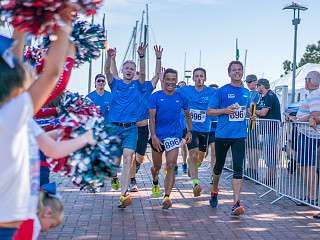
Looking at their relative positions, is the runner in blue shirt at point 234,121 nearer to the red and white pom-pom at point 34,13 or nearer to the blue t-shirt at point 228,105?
the blue t-shirt at point 228,105

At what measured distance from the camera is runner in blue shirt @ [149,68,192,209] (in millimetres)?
8367

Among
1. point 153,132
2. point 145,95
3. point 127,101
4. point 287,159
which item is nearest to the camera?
point 153,132

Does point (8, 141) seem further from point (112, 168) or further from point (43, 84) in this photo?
point (112, 168)

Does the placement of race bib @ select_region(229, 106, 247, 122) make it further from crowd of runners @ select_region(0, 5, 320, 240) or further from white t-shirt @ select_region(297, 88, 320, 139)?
white t-shirt @ select_region(297, 88, 320, 139)

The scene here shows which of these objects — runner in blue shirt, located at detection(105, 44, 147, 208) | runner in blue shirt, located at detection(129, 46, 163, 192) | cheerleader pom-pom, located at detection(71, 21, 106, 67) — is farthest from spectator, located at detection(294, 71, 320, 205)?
cheerleader pom-pom, located at detection(71, 21, 106, 67)

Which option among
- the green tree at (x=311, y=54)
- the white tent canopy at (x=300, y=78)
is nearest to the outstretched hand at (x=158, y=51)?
the white tent canopy at (x=300, y=78)

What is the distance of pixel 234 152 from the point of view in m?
8.05

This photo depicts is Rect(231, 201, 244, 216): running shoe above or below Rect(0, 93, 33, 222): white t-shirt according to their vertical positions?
below

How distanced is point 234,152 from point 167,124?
3.49 ft

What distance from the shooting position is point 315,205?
328 inches

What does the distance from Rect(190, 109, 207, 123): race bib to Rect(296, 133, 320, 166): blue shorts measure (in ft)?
7.19

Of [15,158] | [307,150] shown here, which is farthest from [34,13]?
[307,150]

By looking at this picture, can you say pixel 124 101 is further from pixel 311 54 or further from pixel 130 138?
pixel 311 54

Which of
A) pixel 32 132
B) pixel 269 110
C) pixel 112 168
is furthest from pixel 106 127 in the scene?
pixel 269 110
